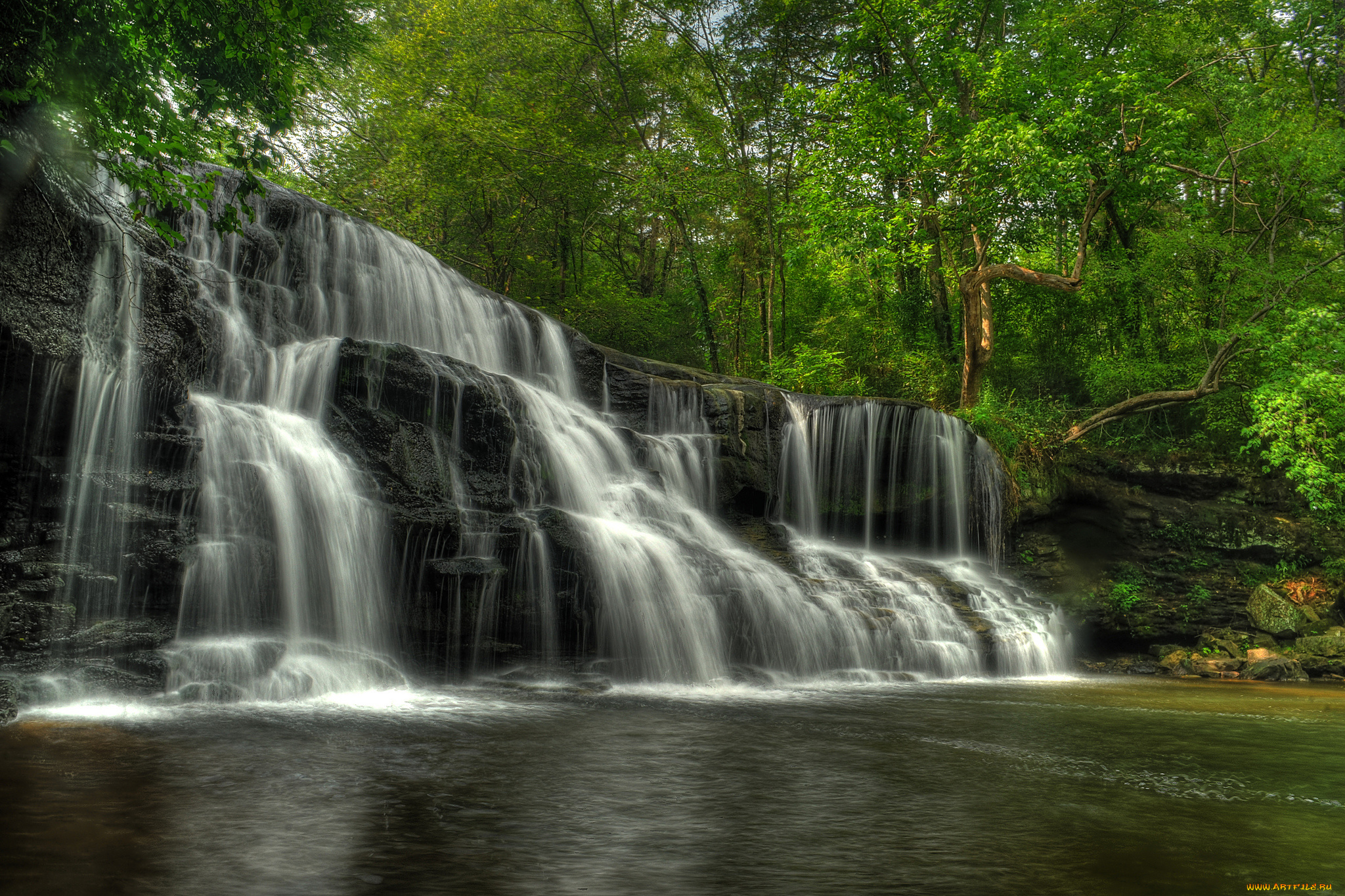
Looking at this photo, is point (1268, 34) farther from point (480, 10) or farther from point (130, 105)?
point (130, 105)

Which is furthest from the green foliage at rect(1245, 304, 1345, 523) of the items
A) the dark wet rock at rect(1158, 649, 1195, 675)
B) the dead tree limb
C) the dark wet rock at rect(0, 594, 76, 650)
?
the dark wet rock at rect(0, 594, 76, 650)

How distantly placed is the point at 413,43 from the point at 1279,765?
78.7 feet

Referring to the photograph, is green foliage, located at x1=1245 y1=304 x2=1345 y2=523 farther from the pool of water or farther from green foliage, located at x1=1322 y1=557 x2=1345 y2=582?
the pool of water

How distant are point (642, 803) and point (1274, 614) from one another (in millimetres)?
15454

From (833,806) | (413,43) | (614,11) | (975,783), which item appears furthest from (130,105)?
(614,11)

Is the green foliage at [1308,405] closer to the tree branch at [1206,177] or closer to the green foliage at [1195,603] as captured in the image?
the green foliage at [1195,603]

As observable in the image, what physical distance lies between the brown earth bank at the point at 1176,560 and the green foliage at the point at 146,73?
1449 centimetres

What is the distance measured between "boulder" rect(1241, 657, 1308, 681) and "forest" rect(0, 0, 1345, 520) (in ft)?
10.4

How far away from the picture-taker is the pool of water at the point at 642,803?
314cm

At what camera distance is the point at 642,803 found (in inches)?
168

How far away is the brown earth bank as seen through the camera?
587 inches

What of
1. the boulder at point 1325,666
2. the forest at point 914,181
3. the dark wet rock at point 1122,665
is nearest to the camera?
the boulder at point 1325,666

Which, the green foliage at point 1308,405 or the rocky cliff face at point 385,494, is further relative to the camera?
the green foliage at point 1308,405

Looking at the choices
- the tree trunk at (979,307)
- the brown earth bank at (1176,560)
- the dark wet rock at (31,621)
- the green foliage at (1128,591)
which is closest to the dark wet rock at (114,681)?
the dark wet rock at (31,621)
